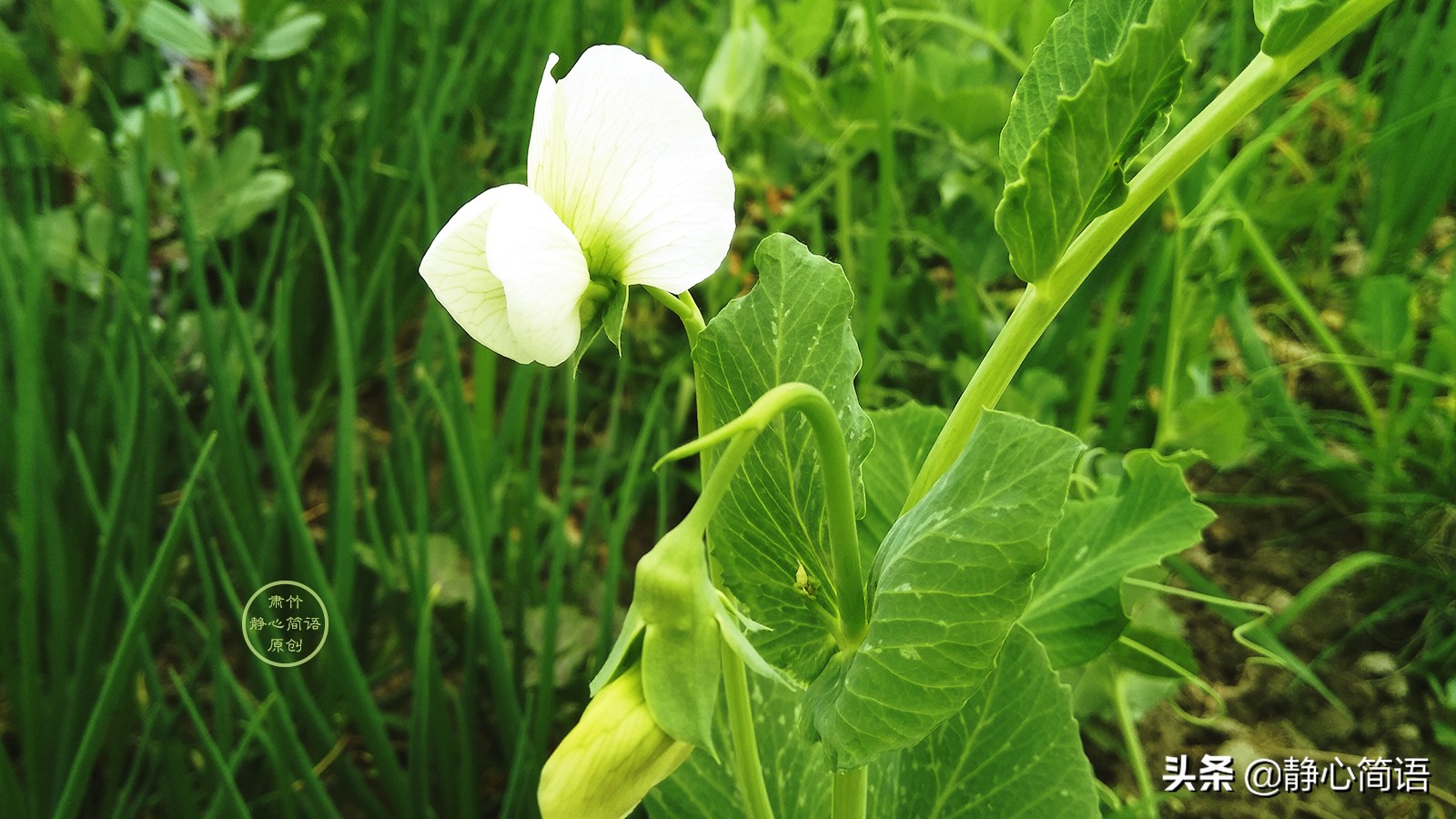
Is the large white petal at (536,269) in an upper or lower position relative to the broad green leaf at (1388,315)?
lower

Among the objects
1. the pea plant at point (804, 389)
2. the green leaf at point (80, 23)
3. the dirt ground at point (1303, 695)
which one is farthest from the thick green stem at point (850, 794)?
the green leaf at point (80, 23)

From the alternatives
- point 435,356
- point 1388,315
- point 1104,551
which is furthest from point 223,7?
point 1388,315

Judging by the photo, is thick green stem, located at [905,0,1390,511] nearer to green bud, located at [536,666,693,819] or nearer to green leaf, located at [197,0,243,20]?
green bud, located at [536,666,693,819]

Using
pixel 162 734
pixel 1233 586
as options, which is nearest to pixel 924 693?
pixel 162 734

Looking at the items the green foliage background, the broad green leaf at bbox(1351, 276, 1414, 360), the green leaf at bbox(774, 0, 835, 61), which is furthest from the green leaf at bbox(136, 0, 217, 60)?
the broad green leaf at bbox(1351, 276, 1414, 360)

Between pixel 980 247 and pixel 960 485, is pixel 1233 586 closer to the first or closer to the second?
pixel 980 247

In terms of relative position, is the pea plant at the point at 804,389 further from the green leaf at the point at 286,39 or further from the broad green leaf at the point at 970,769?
the green leaf at the point at 286,39

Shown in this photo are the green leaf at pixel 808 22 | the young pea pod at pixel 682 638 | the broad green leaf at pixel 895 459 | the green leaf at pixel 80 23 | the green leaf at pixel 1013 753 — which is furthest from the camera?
the green leaf at pixel 808 22

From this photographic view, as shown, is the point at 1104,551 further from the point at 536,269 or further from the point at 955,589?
the point at 536,269
